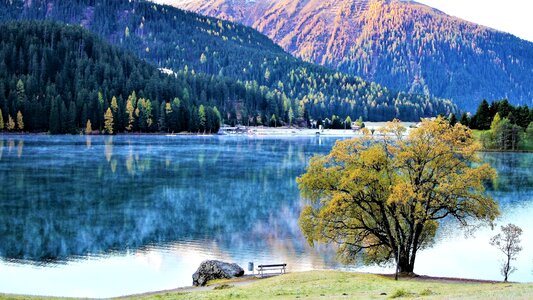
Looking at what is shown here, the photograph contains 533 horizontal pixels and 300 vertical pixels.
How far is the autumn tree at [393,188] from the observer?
4594cm

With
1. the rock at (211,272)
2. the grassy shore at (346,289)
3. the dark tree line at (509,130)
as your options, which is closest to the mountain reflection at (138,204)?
the rock at (211,272)

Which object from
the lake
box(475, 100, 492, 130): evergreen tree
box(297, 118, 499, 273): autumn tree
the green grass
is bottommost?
the lake

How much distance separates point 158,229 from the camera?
2502 inches

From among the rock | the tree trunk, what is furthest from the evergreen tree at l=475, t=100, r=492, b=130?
the rock

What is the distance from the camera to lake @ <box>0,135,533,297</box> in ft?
156

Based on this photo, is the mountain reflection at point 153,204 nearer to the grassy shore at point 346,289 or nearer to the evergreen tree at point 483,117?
the grassy shore at point 346,289

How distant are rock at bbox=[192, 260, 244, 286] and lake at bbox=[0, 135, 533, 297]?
4.85 feet

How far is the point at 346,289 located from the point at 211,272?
11.6m

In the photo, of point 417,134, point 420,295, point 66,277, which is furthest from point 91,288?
point 417,134

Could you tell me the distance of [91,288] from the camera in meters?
43.3

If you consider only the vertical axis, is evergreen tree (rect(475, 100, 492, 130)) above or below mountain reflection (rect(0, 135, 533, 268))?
above

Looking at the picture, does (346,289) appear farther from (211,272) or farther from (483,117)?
(483,117)

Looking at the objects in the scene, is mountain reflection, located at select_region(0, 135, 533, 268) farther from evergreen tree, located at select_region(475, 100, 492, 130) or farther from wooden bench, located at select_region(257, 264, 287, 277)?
evergreen tree, located at select_region(475, 100, 492, 130)

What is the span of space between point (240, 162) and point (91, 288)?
303 ft
